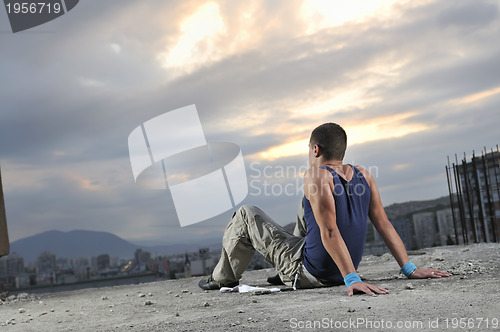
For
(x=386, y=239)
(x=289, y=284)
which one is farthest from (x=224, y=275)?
(x=386, y=239)

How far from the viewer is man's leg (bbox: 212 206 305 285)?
161 inches

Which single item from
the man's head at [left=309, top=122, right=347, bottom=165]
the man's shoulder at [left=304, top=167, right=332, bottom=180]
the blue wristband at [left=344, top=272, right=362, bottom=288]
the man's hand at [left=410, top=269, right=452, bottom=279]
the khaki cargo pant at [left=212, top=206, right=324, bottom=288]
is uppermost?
the man's head at [left=309, top=122, right=347, bottom=165]

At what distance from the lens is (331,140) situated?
369 cm

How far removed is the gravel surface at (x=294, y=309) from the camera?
2545mm

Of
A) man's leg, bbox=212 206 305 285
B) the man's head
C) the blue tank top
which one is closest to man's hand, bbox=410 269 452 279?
the blue tank top

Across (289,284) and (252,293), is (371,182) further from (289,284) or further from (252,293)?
(252,293)

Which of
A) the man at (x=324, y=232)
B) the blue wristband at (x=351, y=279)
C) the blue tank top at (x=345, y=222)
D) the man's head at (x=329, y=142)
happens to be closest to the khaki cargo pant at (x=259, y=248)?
the man at (x=324, y=232)

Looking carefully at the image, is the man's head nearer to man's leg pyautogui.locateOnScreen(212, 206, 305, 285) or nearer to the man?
the man

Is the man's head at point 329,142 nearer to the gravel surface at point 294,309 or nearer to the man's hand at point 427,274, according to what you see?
the gravel surface at point 294,309

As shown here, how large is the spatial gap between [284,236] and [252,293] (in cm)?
55

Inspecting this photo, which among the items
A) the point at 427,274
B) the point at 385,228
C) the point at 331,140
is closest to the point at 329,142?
the point at 331,140

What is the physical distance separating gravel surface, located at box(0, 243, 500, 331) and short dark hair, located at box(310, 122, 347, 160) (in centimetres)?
104

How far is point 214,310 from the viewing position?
3.46m

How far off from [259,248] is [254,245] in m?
0.06
